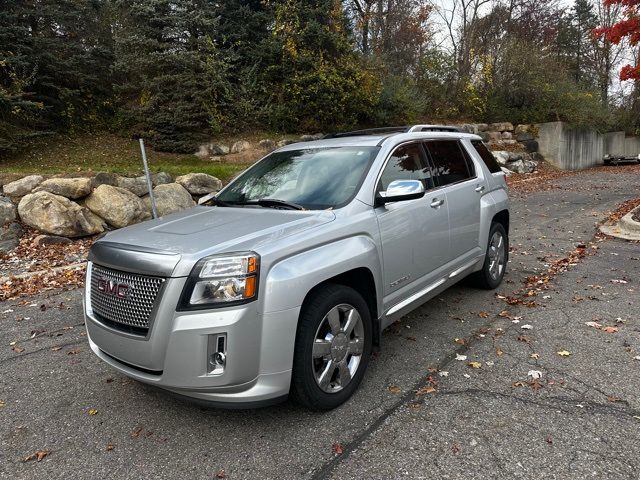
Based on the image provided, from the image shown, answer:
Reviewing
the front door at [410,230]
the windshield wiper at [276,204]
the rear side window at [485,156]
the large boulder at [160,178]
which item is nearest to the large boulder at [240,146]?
the large boulder at [160,178]

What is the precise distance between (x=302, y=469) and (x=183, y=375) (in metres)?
0.83

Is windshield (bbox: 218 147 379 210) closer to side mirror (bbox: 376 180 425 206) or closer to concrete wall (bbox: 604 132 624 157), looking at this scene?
side mirror (bbox: 376 180 425 206)

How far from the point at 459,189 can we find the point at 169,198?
21.2 ft

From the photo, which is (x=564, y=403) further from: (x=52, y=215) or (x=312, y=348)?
(x=52, y=215)

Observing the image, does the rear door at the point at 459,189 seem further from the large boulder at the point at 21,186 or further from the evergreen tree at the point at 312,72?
the evergreen tree at the point at 312,72

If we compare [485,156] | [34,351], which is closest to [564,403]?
[485,156]

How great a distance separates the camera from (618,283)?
5.49 metres

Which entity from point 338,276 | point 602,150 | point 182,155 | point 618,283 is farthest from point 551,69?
point 338,276

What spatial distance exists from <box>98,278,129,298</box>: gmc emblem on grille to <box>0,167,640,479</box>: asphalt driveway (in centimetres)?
87

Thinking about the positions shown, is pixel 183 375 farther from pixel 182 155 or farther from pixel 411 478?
pixel 182 155

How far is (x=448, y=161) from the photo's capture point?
4.71 meters

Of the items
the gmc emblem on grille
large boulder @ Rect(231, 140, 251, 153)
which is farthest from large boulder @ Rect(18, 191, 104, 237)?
large boulder @ Rect(231, 140, 251, 153)

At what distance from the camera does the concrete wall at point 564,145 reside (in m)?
21.7

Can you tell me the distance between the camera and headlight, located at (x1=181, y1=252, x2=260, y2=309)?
101 inches
